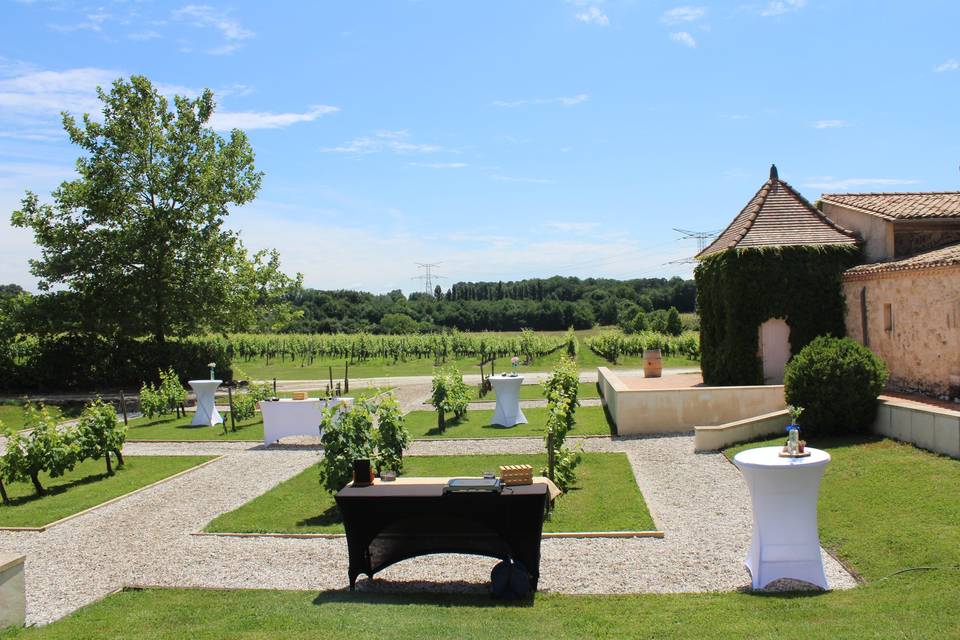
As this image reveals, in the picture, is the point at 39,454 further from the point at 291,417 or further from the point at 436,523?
the point at 436,523

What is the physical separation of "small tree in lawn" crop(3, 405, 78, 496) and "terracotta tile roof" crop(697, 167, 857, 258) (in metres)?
14.3

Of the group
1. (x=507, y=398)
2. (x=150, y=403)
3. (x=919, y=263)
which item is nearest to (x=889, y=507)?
(x=919, y=263)

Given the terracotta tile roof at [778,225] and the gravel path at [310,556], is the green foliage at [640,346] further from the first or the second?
the gravel path at [310,556]

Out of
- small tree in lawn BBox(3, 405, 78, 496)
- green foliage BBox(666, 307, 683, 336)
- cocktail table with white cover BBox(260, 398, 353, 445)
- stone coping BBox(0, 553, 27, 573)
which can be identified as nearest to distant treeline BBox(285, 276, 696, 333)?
green foliage BBox(666, 307, 683, 336)

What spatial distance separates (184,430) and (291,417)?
15.4 ft

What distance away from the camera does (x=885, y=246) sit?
16.3 meters

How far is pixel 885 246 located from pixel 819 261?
137 centimetres

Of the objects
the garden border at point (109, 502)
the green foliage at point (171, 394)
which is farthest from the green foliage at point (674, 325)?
the garden border at point (109, 502)

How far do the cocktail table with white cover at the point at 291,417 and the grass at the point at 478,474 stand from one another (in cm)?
Result: 303

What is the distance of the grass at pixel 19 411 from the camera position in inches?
853

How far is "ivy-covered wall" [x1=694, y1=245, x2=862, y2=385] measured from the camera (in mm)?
16984

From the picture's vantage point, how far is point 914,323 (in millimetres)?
14297

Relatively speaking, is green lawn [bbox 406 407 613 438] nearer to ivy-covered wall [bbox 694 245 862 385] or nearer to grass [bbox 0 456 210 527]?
ivy-covered wall [bbox 694 245 862 385]

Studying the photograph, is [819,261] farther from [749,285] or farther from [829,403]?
[829,403]
